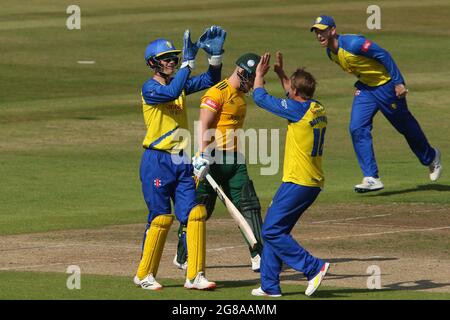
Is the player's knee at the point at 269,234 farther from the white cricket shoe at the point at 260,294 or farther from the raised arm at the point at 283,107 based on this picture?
the raised arm at the point at 283,107

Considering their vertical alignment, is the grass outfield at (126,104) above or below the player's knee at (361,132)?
below

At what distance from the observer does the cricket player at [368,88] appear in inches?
784

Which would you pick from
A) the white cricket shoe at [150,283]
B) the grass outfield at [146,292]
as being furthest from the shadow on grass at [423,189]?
the white cricket shoe at [150,283]

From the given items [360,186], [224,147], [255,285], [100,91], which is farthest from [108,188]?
[100,91]

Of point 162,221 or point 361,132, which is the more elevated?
point 162,221

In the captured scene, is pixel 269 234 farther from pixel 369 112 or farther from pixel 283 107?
pixel 369 112

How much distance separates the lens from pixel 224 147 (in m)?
15.9

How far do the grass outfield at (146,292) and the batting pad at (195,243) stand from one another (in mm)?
229

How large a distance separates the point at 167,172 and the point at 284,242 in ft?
4.80

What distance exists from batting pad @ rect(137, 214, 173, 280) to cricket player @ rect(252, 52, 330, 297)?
3.49ft

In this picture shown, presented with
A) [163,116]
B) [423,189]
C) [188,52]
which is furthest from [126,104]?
[163,116]

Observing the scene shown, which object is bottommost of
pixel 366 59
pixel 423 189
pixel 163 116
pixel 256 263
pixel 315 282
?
pixel 423 189

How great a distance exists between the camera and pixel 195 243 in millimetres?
13820

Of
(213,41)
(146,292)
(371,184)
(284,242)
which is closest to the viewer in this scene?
(284,242)
